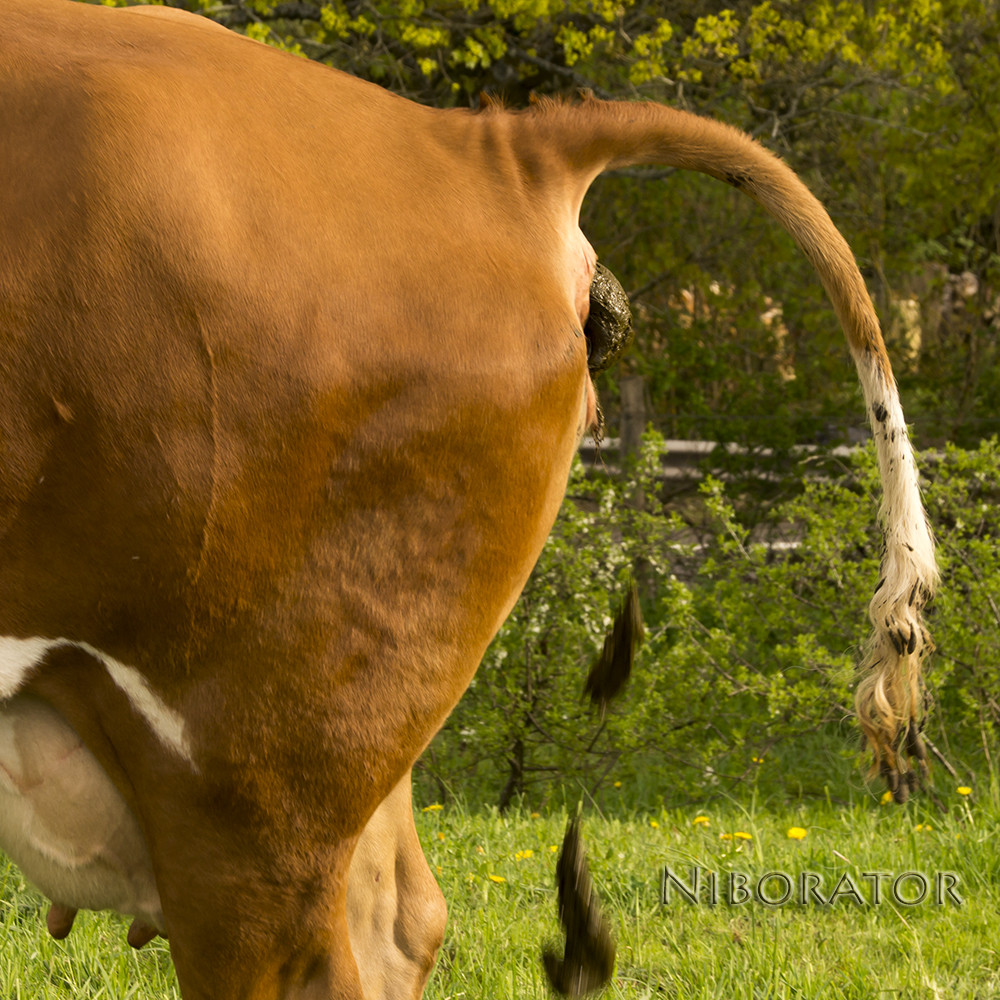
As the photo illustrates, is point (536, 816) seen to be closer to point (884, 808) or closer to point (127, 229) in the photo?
point (884, 808)

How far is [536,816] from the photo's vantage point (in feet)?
13.6

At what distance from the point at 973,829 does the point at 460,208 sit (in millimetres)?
2918

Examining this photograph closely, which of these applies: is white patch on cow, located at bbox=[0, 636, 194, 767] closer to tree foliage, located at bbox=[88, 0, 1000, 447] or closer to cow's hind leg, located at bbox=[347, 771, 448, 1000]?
cow's hind leg, located at bbox=[347, 771, 448, 1000]

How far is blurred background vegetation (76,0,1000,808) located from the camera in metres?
4.57

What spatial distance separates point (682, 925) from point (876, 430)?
1574 millimetres

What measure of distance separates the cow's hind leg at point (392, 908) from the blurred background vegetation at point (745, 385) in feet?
2.97

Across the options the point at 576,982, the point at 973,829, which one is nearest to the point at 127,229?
the point at 576,982

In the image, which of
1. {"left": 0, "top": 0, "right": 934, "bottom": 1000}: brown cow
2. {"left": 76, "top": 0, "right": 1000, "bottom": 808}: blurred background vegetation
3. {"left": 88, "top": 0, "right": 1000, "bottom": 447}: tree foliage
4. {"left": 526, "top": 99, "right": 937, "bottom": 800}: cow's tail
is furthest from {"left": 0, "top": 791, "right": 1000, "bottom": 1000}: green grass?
{"left": 88, "top": 0, "right": 1000, "bottom": 447}: tree foliage

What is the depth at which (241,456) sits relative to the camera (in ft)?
4.49

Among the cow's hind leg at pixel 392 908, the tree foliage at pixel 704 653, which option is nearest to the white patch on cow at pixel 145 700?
the cow's hind leg at pixel 392 908

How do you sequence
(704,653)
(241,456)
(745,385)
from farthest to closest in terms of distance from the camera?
(745,385) < (704,653) < (241,456)

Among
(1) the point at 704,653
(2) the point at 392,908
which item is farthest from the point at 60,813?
(1) the point at 704,653

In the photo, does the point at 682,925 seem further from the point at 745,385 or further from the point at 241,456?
the point at 745,385

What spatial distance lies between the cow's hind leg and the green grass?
642 millimetres
